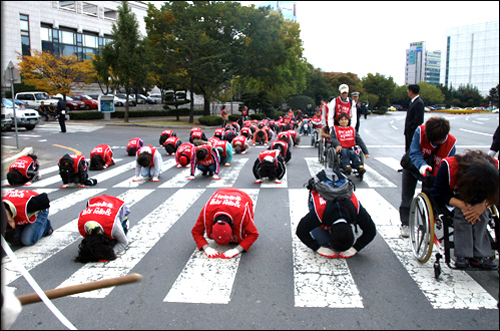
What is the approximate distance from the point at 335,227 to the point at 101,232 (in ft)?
9.54

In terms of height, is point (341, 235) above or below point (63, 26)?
below

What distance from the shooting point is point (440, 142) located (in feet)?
16.0

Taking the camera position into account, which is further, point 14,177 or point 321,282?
point 14,177

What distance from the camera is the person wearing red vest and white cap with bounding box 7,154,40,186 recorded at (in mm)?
9781

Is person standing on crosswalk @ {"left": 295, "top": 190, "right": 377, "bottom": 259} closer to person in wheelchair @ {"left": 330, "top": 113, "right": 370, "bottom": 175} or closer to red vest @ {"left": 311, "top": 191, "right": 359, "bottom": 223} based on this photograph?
red vest @ {"left": 311, "top": 191, "right": 359, "bottom": 223}

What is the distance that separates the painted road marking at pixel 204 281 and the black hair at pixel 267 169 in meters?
4.45

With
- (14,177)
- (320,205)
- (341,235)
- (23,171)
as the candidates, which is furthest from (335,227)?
(23,171)

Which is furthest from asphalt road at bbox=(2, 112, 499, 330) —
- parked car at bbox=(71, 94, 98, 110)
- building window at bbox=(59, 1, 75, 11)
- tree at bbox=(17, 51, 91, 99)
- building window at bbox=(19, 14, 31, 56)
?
building window at bbox=(59, 1, 75, 11)

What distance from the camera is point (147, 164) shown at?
9930 mm

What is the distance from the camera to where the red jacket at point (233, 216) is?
4.86m

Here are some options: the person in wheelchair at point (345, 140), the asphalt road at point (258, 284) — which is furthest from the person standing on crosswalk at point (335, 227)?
the person in wheelchair at point (345, 140)

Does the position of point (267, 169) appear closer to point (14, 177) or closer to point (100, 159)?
point (100, 159)

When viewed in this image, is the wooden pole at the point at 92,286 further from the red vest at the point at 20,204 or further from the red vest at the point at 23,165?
the red vest at the point at 23,165

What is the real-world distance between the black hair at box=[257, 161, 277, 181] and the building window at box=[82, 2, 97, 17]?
5206 cm
